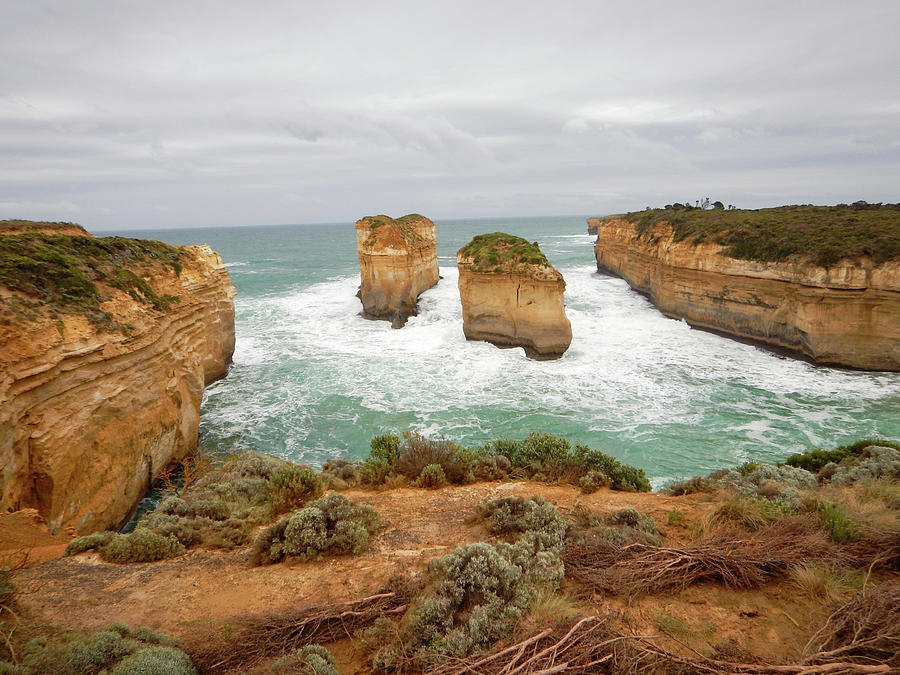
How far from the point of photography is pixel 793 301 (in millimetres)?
18453

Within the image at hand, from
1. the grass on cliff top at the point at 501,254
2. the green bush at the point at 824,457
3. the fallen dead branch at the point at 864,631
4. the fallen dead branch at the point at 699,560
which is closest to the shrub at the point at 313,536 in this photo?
the fallen dead branch at the point at 699,560

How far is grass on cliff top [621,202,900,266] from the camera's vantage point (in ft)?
56.2

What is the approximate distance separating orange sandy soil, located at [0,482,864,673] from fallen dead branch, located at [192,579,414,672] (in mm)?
163

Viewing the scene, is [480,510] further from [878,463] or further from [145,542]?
[878,463]

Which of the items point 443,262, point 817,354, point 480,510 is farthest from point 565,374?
point 443,262

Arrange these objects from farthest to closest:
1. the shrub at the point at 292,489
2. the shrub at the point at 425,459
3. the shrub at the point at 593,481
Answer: the shrub at the point at 425,459 < the shrub at the point at 593,481 < the shrub at the point at 292,489

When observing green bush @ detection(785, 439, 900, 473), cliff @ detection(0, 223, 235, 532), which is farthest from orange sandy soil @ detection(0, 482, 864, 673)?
green bush @ detection(785, 439, 900, 473)

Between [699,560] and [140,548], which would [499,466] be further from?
[140,548]

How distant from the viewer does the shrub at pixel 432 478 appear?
804cm

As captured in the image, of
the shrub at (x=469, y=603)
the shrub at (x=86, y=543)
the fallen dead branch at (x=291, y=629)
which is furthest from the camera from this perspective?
the shrub at (x=86, y=543)

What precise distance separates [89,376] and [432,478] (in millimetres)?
6710

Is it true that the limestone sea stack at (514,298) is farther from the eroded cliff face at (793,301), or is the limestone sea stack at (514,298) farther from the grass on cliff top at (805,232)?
the grass on cliff top at (805,232)

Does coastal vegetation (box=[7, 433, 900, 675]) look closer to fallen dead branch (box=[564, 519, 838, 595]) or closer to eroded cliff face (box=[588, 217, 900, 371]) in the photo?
fallen dead branch (box=[564, 519, 838, 595])

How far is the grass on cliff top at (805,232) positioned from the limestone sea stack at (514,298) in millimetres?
9347
